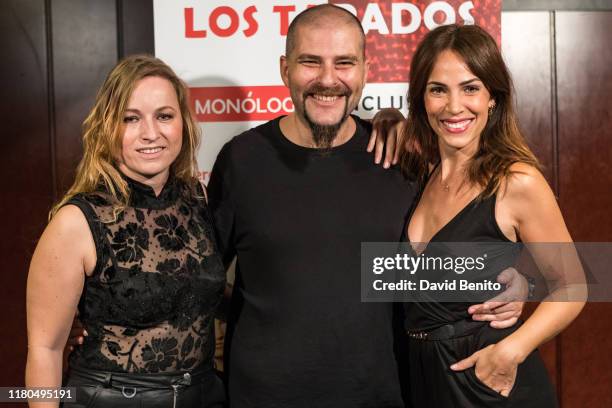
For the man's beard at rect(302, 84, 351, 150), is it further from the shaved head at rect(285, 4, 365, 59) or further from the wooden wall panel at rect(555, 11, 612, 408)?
the wooden wall panel at rect(555, 11, 612, 408)

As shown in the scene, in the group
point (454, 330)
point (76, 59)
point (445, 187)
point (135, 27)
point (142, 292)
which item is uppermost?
point (135, 27)

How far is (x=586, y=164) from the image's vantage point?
10.1 feet

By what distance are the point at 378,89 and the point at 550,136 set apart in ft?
2.89

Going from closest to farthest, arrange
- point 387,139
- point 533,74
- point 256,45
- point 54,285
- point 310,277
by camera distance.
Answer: point 54,285 < point 310,277 < point 387,139 < point 256,45 < point 533,74

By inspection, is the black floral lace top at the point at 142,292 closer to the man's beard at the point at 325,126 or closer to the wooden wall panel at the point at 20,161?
the man's beard at the point at 325,126

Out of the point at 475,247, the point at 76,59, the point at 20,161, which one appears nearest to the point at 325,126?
the point at 475,247

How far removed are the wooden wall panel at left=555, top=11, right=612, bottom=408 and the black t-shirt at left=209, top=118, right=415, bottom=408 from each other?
1269 millimetres

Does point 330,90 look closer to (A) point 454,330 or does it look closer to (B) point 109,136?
(B) point 109,136

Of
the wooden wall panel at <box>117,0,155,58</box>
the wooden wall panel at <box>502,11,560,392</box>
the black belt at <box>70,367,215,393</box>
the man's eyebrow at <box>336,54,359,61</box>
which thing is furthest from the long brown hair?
the wooden wall panel at <box>117,0,155,58</box>

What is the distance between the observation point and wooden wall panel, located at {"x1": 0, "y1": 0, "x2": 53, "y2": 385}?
121 inches

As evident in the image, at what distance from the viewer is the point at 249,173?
215cm

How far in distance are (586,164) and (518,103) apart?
0.40 meters

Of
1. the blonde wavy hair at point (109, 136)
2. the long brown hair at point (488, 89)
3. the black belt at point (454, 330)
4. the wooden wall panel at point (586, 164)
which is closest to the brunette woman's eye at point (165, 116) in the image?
the blonde wavy hair at point (109, 136)

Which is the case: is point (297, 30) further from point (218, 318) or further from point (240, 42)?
point (218, 318)
